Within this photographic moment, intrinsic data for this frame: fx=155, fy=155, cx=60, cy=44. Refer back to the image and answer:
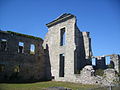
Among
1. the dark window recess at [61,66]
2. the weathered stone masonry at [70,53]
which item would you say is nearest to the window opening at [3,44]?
the weathered stone masonry at [70,53]

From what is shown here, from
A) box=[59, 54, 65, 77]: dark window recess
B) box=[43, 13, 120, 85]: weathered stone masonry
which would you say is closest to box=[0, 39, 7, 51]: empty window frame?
box=[43, 13, 120, 85]: weathered stone masonry

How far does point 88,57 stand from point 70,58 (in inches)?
129

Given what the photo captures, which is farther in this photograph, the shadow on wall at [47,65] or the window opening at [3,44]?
the shadow on wall at [47,65]

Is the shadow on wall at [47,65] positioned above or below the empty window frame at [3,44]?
below

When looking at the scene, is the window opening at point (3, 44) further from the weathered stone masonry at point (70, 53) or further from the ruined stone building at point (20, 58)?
the weathered stone masonry at point (70, 53)

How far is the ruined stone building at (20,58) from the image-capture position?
20.4m

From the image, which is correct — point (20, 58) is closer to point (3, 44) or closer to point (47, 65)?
point (3, 44)

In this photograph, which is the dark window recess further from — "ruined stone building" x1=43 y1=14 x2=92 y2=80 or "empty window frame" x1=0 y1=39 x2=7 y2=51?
"empty window frame" x1=0 y1=39 x2=7 y2=51

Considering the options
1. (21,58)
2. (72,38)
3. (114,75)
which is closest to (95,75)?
(114,75)

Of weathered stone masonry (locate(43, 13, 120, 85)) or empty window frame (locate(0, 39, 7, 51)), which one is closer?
weathered stone masonry (locate(43, 13, 120, 85))

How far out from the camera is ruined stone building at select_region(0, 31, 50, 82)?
803 inches

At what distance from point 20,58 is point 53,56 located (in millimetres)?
4682

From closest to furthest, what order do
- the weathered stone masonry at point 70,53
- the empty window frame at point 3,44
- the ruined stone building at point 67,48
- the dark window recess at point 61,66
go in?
1. the weathered stone masonry at point 70,53
2. the ruined stone building at point 67,48
3. the empty window frame at point 3,44
4. the dark window recess at point 61,66

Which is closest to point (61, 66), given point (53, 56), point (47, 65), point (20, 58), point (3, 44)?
point (53, 56)
